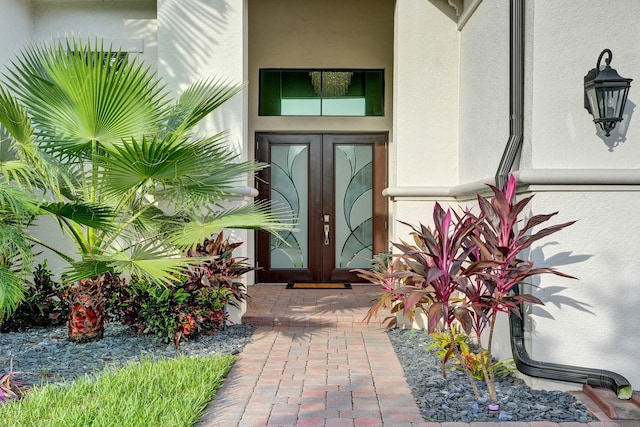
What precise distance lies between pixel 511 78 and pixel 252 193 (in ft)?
10.7

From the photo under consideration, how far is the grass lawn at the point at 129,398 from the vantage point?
11.2 feet

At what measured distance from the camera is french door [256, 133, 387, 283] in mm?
8977

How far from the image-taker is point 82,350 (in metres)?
5.20

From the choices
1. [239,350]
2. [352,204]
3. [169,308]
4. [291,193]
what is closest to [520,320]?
[239,350]

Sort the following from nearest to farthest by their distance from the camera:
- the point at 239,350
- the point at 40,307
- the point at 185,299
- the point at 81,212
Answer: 1. the point at 81,212
2. the point at 239,350
3. the point at 185,299
4. the point at 40,307

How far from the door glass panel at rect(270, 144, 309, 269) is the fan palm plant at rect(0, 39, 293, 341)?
353 cm

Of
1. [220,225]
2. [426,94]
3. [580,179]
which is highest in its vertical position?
[426,94]

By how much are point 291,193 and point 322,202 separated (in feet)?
1.75

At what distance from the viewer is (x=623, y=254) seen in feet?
13.8

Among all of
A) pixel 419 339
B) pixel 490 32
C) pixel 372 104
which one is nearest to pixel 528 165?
pixel 490 32

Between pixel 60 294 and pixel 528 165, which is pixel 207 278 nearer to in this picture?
pixel 60 294

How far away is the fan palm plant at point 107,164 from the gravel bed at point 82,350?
0.25 m

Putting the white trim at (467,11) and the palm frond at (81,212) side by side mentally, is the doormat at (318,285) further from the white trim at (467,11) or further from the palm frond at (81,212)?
the palm frond at (81,212)

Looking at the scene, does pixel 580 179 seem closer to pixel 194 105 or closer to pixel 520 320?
pixel 520 320
